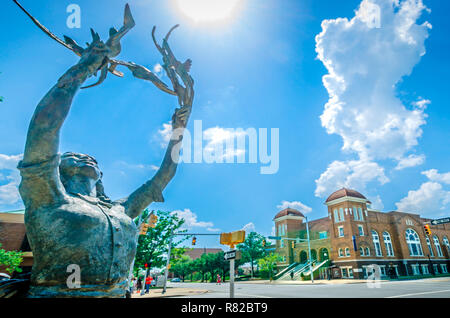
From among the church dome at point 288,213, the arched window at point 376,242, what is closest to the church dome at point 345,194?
the arched window at point 376,242

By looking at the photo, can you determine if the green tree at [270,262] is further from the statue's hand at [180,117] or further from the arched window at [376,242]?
the statue's hand at [180,117]

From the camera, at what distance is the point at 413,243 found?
1547 inches

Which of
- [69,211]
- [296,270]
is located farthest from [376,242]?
[69,211]

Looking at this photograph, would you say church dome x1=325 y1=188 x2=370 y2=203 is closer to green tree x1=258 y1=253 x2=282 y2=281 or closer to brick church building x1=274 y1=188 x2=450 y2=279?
brick church building x1=274 y1=188 x2=450 y2=279

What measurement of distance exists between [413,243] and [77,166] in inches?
1939

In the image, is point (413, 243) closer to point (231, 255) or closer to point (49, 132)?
point (231, 255)

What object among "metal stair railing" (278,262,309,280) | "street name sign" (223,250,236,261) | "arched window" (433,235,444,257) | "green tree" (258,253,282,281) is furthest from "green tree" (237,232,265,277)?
"street name sign" (223,250,236,261)

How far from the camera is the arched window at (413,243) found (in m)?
38.7

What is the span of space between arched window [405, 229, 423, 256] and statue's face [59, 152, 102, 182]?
4747 centimetres

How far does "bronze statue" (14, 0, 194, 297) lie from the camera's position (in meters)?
1.56

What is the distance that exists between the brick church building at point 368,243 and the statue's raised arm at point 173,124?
32406 mm
